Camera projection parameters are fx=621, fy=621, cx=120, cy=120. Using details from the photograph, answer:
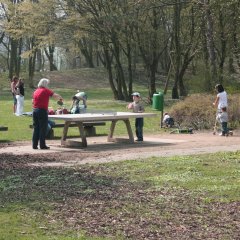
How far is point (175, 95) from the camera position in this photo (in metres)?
42.3

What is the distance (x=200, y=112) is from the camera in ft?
74.3

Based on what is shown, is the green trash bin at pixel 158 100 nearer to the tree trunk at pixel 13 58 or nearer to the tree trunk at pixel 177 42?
the tree trunk at pixel 177 42

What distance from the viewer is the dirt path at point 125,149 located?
45.3 feet

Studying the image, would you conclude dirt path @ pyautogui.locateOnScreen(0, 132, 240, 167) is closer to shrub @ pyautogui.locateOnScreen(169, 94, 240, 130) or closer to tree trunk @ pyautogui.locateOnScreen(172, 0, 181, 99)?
shrub @ pyautogui.locateOnScreen(169, 94, 240, 130)

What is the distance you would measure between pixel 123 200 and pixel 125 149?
279 inches

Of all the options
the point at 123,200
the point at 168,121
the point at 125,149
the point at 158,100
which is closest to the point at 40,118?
the point at 125,149

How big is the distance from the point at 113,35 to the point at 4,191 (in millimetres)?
29819

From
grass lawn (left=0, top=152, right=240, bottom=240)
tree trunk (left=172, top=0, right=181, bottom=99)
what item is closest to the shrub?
grass lawn (left=0, top=152, right=240, bottom=240)

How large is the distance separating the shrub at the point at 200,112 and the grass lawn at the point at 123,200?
947 cm

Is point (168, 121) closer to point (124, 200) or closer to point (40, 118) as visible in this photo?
point (40, 118)

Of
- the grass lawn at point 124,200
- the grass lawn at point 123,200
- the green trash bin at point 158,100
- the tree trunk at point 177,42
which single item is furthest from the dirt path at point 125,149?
the tree trunk at point 177,42

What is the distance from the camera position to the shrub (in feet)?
72.3

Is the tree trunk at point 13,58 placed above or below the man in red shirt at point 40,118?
above

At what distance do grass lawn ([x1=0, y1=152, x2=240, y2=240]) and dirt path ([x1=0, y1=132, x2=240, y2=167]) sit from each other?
131 cm
